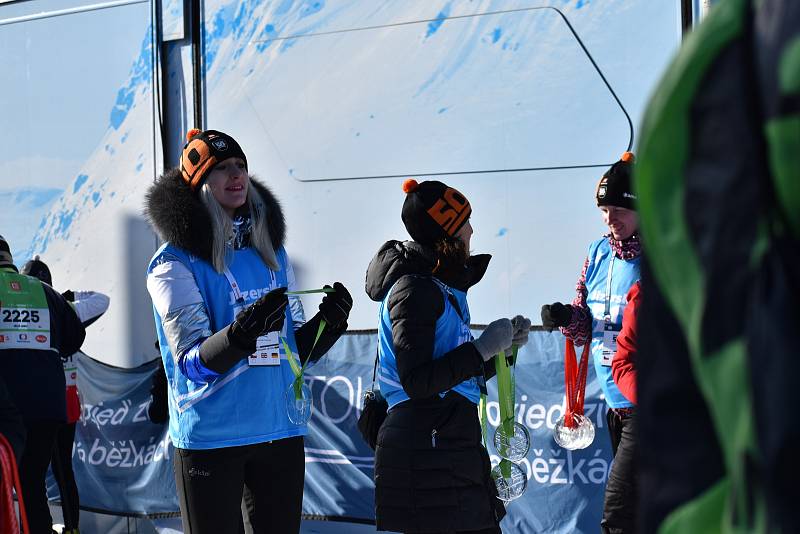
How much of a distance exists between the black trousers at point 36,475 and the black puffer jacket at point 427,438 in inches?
101

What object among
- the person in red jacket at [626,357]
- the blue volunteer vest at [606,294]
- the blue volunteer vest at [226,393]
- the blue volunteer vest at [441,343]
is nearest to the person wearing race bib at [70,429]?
the blue volunteer vest at [226,393]

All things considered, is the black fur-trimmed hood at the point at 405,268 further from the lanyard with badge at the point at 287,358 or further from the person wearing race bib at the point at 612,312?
the person wearing race bib at the point at 612,312

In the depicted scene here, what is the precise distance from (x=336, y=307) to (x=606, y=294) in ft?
4.15

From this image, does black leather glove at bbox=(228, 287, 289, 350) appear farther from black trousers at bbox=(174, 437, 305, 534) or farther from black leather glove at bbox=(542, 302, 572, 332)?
black leather glove at bbox=(542, 302, 572, 332)

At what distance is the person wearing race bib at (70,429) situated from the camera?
18.5ft

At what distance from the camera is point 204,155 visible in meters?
3.27

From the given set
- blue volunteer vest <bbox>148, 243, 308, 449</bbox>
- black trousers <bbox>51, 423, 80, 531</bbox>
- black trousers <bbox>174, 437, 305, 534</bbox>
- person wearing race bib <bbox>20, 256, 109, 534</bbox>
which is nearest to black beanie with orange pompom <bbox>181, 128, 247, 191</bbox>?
blue volunteer vest <bbox>148, 243, 308, 449</bbox>

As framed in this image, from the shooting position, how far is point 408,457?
317 cm

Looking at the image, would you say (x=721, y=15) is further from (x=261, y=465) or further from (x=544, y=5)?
(x=544, y=5)

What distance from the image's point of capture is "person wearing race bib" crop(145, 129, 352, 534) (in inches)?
119

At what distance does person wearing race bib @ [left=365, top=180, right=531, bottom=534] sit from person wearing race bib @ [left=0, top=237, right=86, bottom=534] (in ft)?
8.01

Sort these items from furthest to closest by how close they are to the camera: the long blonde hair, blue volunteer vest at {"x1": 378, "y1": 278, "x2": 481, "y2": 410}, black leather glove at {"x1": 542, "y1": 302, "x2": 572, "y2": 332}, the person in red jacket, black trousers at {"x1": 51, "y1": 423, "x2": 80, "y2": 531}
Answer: black trousers at {"x1": 51, "y1": 423, "x2": 80, "y2": 531} → black leather glove at {"x1": 542, "y1": 302, "x2": 572, "y2": 332} → the person in red jacket → blue volunteer vest at {"x1": 378, "y1": 278, "x2": 481, "y2": 410} → the long blonde hair

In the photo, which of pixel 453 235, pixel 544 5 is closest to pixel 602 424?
pixel 453 235

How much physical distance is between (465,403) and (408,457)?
259 mm
